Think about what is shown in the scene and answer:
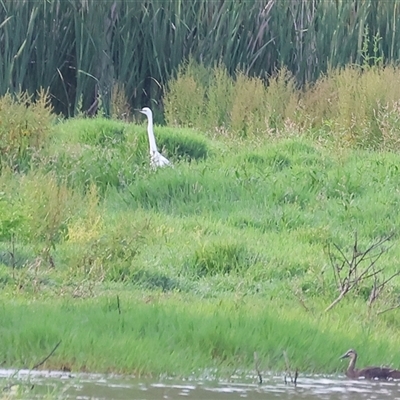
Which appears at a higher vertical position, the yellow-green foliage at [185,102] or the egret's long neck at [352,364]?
the yellow-green foliage at [185,102]

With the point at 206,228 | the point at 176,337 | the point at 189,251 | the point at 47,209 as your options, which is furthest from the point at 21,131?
the point at 176,337

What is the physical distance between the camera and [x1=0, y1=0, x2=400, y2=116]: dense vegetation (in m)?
15.8

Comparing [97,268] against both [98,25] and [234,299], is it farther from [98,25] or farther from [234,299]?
[98,25]

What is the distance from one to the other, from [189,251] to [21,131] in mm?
3484

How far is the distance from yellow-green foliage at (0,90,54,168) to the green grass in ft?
0.71

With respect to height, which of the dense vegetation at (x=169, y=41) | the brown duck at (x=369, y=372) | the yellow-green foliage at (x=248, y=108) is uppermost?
the dense vegetation at (x=169, y=41)

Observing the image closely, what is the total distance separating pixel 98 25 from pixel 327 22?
3.09m

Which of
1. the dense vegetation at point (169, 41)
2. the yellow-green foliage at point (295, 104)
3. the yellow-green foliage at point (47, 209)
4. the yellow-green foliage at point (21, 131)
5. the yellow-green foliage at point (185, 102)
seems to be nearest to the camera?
the yellow-green foliage at point (47, 209)

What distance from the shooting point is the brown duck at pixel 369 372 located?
5.98 meters

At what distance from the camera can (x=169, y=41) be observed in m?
16.4

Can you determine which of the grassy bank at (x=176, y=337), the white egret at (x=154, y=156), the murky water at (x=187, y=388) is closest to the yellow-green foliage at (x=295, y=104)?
the white egret at (x=154, y=156)

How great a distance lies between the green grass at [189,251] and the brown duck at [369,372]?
0.61ft

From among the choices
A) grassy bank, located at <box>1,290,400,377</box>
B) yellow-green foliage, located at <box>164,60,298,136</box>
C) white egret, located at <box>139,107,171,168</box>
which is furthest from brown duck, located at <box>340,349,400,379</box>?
yellow-green foliage, located at <box>164,60,298,136</box>

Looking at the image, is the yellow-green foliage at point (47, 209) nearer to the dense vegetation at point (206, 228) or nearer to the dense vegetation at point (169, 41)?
the dense vegetation at point (206, 228)
